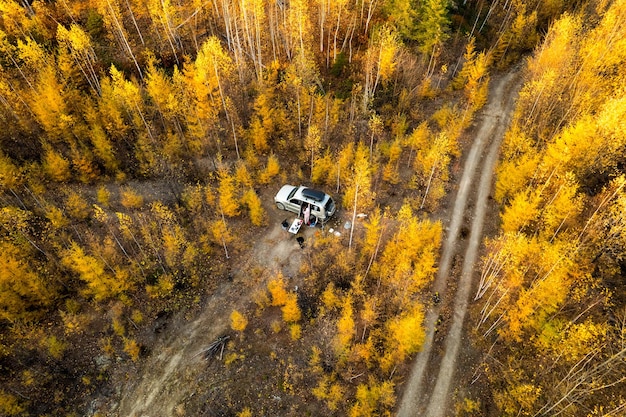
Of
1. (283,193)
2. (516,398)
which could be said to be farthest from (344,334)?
(283,193)

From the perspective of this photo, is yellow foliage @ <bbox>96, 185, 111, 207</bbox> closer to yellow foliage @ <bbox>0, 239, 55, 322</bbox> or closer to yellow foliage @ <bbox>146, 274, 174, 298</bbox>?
yellow foliage @ <bbox>0, 239, 55, 322</bbox>

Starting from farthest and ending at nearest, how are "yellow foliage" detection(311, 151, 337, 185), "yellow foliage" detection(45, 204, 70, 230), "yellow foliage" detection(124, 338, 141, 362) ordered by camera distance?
"yellow foliage" detection(311, 151, 337, 185), "yellow foliage" detection(45, 204, 70, 230), "yellow foliage" detection(124, 338, 141, 362)

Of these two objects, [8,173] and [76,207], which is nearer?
[8,173]

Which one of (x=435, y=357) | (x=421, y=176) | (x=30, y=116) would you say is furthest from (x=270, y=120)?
(x=435, y=357)

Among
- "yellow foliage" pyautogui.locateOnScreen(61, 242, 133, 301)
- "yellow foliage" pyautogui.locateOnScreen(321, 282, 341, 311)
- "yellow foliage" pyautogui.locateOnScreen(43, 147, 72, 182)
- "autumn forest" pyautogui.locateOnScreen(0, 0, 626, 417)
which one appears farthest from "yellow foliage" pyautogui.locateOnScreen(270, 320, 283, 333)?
"yellow foliage" pyautogui.locateOnScreen(43, 147, 72, 182)

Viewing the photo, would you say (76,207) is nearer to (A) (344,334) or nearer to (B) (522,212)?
(A) (344,334)

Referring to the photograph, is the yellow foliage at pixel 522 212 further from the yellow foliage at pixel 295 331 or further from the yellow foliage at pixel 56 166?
the yellow foliage at pixel 56 166
